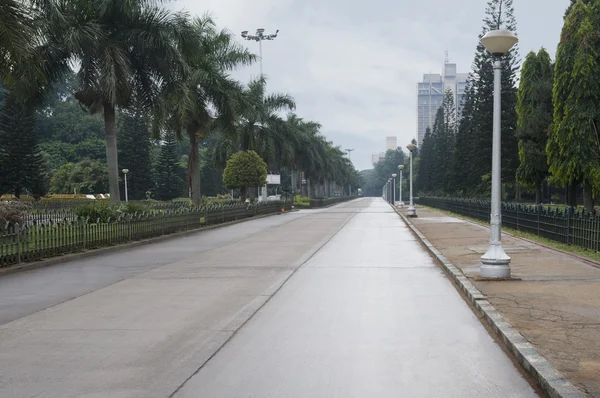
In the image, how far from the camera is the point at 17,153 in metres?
61.8

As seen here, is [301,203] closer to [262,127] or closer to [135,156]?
[262,127]

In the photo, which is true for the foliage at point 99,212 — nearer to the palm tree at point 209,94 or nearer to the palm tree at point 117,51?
the palm tree at point 117,51

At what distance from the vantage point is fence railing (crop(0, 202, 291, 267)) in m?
13.1

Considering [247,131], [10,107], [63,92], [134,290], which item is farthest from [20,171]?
[134,290]

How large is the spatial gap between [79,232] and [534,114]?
132 ft

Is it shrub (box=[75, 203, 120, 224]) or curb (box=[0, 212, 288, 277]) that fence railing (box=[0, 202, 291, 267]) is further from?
shrub (box=[75, 203, 120, 224])

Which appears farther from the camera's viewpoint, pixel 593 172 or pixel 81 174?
pixel 81 174

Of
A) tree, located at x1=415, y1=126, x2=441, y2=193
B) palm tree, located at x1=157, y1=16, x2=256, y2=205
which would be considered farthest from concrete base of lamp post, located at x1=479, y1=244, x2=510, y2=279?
tree, located at x1=415, y1=126, x2=441, y2=193

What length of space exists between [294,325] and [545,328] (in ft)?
9.81

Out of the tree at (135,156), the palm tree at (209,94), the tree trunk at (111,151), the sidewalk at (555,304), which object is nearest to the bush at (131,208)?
the tree trunk at (111,151)

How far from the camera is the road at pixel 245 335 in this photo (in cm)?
506

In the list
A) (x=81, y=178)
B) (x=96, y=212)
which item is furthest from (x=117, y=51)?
(x=81, y=178)

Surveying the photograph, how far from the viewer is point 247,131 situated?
49594 millimetres

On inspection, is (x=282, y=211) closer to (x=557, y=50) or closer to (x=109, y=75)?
(x=557, y=50)
